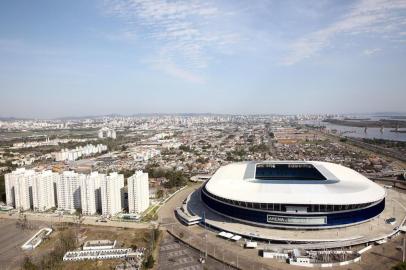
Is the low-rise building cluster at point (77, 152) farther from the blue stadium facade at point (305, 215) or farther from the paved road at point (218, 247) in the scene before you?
the blue stadium facade at point (305, 215)

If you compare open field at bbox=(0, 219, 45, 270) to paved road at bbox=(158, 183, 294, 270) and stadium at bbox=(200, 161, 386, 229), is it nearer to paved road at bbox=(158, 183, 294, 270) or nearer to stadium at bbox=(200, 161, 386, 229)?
paved road at bbox=(158, 183, 294, 270)

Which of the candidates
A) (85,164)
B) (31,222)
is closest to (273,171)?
(31,222)

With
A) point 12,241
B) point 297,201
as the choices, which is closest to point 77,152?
point 12,241

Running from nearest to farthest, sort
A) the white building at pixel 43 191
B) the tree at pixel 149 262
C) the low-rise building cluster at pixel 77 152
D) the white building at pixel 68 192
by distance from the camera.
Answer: the tree at pixel 149 262 → the white building at pixel 68 192 → the white building at pixel 43 191 → the low-rise building cluster at pixel 77 152

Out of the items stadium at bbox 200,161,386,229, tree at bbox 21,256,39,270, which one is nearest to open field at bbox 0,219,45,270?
tree at bbox 21,256,39,270

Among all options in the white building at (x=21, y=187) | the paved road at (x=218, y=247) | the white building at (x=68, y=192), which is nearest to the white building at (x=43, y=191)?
the white building at (x=21, y=187)
